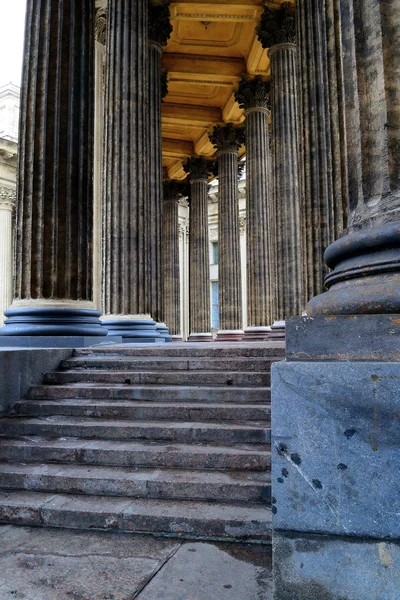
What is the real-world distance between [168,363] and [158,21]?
1442 centimetres

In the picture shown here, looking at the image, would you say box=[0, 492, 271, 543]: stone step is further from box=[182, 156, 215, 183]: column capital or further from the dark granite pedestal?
box=[182, 156, 215, 183]: column capital

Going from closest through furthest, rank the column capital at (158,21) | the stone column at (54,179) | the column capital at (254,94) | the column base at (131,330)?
the stone column at (54,179) < the column base at (131,330) < the column capital at (158,21) < the column capital at (254,94)

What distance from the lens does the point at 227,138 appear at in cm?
2605

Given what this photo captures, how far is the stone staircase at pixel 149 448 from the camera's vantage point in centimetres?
400

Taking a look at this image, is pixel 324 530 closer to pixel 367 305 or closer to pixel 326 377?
pixel 326 377

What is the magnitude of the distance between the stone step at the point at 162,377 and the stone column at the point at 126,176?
5682 millimetres

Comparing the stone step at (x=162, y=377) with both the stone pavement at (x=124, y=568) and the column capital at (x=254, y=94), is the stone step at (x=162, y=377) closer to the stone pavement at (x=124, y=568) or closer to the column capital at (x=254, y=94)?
the stone pavement at (x=124, y=568)

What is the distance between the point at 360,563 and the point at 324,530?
206 millimetres

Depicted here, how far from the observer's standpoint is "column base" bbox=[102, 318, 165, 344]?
12.3 meters

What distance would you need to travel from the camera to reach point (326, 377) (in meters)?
2.53

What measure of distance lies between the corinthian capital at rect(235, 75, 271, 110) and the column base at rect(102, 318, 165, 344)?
43.6 feet

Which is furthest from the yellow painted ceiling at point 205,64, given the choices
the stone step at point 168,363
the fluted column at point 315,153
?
the stone step at point 168,363

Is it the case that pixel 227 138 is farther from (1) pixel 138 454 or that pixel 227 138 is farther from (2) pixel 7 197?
(1) pixel 138 454

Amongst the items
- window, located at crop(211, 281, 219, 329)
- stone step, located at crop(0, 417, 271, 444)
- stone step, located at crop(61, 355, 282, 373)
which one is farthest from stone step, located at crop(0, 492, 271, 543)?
window, located at crop(211, 281, 219, 329)
